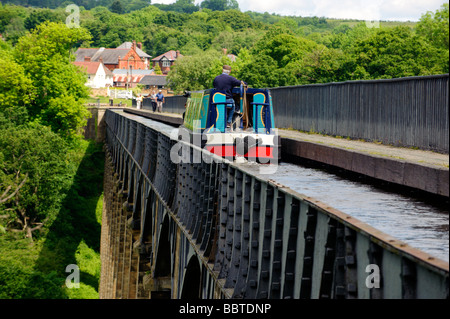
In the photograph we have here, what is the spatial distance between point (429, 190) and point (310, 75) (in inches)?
1811

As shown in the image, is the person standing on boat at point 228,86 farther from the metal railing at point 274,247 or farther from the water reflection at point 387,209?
the water reflection at point 387,209

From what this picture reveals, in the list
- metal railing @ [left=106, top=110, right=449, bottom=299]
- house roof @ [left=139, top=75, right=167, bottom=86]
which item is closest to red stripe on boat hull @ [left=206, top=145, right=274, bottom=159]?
metal railing @ [left=106, top=110, right=449, bottom=299]

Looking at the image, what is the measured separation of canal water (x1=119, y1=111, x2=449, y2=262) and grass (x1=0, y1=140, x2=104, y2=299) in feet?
88.9

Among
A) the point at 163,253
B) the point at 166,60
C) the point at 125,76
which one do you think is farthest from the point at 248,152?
the point at 166,60

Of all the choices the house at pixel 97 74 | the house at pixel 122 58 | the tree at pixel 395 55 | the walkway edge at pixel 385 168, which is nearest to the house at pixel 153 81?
the house at pixel 97 74

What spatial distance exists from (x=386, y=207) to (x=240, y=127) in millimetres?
8730

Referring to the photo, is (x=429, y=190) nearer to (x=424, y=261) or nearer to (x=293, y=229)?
(x=293, y=229)

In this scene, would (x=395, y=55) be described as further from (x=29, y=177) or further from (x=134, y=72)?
(x=134, y=72)

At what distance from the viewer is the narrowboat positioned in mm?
14469

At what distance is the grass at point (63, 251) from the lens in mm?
36062

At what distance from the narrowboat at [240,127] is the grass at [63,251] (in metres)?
22.1

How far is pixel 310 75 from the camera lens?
177 feet

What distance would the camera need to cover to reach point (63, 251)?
50625 mm

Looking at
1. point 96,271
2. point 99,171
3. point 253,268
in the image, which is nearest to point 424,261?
point 253,268
